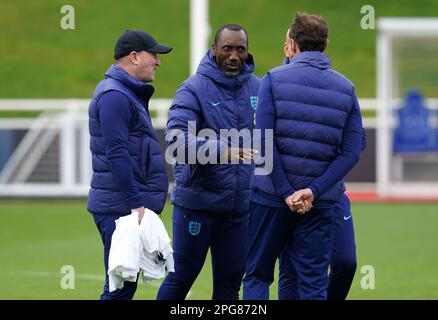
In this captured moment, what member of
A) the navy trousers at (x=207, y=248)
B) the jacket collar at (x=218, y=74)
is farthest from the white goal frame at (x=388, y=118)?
the jacket collar at (x=218, y=74)

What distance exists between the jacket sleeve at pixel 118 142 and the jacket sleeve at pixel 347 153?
1.14 metres

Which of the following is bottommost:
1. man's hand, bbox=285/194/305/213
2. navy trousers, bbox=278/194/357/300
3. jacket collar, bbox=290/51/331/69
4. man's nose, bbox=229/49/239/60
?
navy trousers, bbox=278/194/357/300

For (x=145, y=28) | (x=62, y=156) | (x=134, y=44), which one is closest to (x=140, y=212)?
(x=134, y=44)

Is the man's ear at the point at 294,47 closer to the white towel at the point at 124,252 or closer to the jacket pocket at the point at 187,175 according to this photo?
the jacket pocket at the point at 187,175

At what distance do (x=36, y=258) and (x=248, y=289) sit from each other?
5.78m

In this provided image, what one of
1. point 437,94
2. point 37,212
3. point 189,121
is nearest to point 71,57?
point 437,94

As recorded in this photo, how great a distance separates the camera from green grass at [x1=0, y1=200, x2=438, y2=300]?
10297 mm

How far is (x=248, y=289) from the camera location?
24.3 ft

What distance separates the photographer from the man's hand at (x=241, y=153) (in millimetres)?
7047

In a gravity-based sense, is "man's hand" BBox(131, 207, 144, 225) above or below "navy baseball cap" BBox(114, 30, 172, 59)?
below

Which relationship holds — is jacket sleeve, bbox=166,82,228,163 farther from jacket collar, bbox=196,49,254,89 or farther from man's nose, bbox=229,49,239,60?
man's nose, bbox=229,49,239,60

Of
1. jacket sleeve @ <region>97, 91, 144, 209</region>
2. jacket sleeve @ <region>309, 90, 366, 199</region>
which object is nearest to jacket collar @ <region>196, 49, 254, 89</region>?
jacket sleeve @ <region>97, 91, 144, 209</region>

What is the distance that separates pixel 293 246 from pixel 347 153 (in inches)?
27.1

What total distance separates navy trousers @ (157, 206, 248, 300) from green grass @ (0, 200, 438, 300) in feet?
6.83
